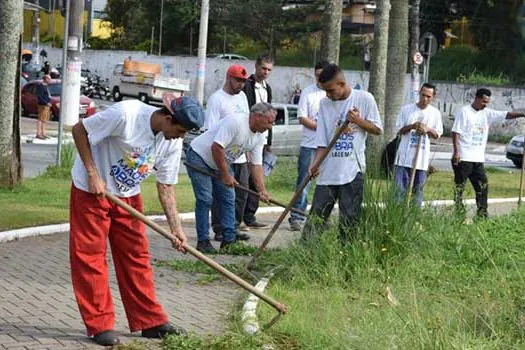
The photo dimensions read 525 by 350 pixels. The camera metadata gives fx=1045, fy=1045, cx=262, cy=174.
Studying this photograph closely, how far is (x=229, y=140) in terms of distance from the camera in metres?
9.62

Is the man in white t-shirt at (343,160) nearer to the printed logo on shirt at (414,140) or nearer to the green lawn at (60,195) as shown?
the green lawn at (60,195)

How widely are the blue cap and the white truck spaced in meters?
35.4

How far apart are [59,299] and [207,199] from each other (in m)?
2.57

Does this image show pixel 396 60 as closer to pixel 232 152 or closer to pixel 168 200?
pixel 232 152

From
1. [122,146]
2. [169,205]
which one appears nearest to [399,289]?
[169,205]

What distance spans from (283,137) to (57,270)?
52.1 ft

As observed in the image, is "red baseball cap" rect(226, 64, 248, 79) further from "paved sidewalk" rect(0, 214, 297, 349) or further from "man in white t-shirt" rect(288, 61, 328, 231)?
"paved sidewalk" rect(0, 214, 297, 349)

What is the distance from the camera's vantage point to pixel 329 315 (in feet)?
22.4

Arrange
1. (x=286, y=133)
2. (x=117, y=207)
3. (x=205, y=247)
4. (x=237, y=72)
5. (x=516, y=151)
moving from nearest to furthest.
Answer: (x=117, y=207) → (x=205, y=247) → (x=237, y=72) → (x=286, y=133) → (x=516, y=151)

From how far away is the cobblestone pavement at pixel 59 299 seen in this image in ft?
21.9

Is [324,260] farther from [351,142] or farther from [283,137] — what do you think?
[283,137]

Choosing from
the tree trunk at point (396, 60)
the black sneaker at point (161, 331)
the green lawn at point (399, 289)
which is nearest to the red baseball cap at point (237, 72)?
the green lawn at point (399, 289)

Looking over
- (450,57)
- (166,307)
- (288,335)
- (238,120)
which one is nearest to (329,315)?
(288,335)

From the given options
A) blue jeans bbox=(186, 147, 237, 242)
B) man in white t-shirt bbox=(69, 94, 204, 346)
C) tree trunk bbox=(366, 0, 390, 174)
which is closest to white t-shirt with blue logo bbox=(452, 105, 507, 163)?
blue jeans bbox=(186, 147, 237, 242)
